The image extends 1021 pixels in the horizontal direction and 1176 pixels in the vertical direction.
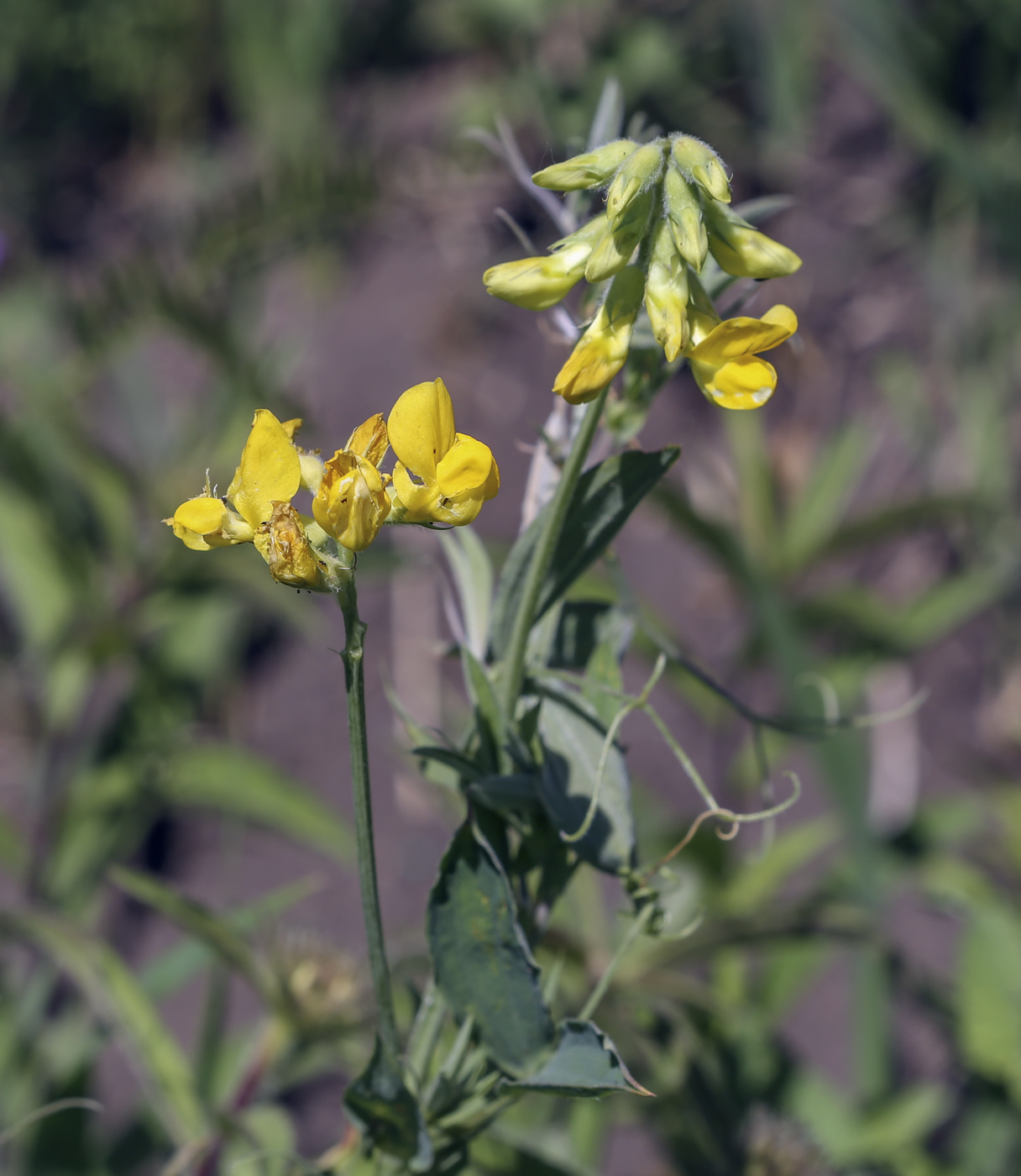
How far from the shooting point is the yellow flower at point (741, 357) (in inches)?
19.8

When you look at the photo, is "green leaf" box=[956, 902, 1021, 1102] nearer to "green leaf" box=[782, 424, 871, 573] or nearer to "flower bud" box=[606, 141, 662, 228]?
"green leaf" box=[782, 424, 871, 573]

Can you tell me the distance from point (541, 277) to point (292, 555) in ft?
0.66

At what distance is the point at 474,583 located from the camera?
27.9 inches

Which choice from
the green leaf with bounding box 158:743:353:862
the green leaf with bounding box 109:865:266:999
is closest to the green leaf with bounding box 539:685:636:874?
the green leaf with bounding box 109:865:266:999

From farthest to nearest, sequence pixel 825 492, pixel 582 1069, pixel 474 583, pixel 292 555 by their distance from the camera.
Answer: pixel 825 492, pixel 474 583, pixel 582 1069, pixel 292 555

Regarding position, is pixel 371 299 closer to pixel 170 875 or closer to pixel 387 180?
pixel 387 180

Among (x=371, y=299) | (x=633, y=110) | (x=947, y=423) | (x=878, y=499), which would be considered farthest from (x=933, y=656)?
(x=371, y=299)

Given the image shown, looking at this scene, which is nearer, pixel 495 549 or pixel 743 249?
pixel 743 249

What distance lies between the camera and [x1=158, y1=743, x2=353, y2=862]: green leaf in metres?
1.74

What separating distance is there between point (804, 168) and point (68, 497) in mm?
2112

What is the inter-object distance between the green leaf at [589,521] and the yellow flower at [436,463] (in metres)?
0.10

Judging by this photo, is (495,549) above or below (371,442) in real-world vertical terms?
below

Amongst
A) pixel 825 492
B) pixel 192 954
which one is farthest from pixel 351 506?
pixel 825 492

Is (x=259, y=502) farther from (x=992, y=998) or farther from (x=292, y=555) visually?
(x=992, y=998)
